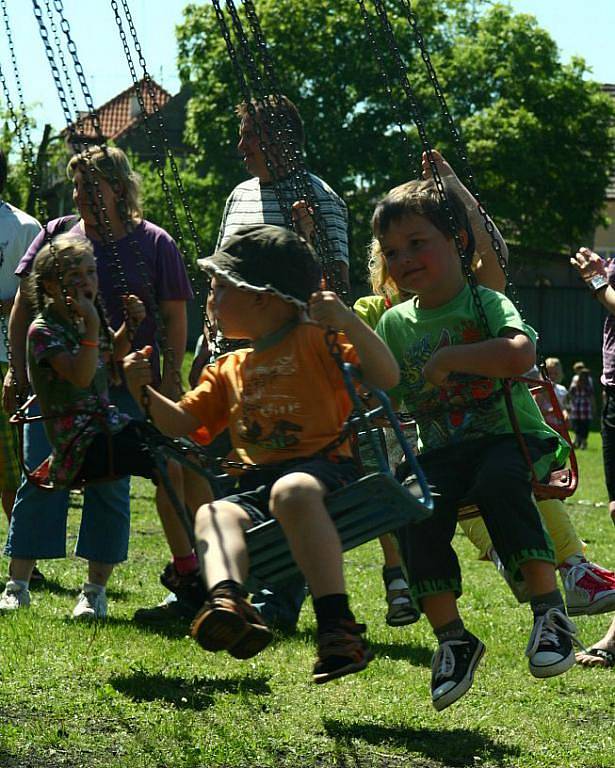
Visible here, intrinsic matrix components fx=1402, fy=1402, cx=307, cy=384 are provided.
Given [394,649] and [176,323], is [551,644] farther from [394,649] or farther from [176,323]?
[176,323]

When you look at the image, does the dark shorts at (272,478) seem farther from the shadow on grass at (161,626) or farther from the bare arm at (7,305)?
the bare arm at (7,305)

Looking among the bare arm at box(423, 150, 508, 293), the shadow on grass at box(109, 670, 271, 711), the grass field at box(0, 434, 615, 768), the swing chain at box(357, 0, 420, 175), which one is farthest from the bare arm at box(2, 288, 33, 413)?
the bare arm at box(423, 150, 508, 293)

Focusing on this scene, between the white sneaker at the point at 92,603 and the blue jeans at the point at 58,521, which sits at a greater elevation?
the blue jeans at the point at 58,521

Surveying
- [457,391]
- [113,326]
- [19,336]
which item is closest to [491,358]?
[457,391]

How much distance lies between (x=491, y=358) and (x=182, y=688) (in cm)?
184

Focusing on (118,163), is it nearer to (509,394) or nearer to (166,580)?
(166,580)

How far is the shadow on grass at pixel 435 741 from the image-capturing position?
4.50 meters

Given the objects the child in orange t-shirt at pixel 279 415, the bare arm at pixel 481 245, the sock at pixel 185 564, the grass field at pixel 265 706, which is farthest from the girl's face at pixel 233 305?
the sock at pixel 185 564

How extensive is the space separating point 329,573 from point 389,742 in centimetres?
118

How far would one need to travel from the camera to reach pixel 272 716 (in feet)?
15.8

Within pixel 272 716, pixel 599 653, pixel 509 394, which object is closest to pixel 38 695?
pixel 272 716

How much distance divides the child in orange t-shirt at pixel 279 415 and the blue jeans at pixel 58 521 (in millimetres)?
2253

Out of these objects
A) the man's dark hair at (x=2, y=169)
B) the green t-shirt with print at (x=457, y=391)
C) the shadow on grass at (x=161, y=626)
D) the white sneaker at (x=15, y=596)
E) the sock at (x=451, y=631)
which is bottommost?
the shadow on grass at (x=161, y=626)

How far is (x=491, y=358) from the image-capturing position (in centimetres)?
404
